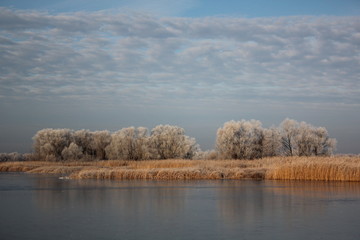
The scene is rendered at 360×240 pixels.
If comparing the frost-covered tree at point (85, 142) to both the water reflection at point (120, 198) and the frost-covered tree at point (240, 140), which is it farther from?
the water reflection at point (120, 198)

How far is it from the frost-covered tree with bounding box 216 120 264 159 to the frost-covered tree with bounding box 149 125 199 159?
20.5 feet

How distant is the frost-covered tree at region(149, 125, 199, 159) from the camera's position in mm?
55406

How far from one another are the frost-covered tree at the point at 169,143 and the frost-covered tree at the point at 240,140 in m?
6.26

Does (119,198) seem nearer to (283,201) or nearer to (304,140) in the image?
(283,201)

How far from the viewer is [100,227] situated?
1226cm

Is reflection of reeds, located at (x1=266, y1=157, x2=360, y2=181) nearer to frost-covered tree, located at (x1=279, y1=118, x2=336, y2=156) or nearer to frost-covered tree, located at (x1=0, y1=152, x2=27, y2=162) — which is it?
frost-covered tree, located at (x1=279, y1=118, x2=336, y2=156)

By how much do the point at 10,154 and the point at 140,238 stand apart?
2407 inches

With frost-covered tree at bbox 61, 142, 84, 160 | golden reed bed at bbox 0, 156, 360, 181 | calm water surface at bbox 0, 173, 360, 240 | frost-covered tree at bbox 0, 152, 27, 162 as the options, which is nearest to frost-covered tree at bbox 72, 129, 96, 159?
frost-covered tree at bbox 61, 142, 84, 160

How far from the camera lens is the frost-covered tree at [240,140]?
4925cm

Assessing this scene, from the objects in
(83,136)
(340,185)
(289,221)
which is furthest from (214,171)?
(83,136)

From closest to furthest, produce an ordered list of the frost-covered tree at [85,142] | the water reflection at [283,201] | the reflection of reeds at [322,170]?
1. the water reflection at [283,201]
2. the reflection of reeds at [322,170]
3. the frost-covered tree at [85,142]

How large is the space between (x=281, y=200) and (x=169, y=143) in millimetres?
38260

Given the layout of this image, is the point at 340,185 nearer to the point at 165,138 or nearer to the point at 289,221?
the point at 289,221

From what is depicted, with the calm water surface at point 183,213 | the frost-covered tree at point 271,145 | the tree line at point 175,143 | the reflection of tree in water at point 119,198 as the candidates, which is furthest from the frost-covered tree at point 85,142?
the calm water surface at point 183,213
